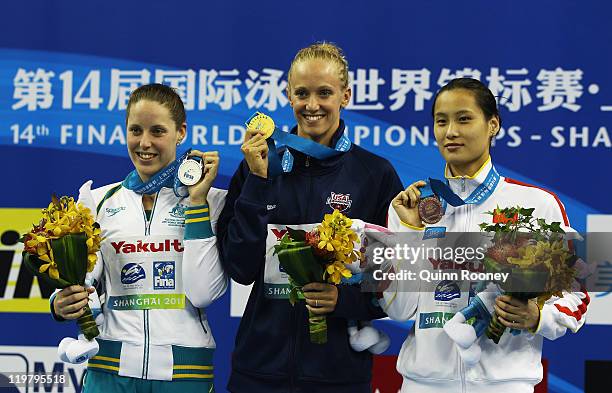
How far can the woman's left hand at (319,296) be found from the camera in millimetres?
2773

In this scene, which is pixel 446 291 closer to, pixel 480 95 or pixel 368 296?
pixel 368 296

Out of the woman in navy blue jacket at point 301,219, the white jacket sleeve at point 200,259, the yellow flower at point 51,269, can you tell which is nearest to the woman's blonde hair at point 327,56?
the woman in navy blue jacket at point 301,219

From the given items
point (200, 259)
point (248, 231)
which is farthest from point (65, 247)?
point (248, 231)

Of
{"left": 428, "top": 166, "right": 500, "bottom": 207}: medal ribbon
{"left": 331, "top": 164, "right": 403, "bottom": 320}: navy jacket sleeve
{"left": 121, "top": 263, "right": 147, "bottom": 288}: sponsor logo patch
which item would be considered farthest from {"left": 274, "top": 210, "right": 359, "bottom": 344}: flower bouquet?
{"left": 121, "top": 263, "right": 147, "bottom": 288}: sponsor logo patch

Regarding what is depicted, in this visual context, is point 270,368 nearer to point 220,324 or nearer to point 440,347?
point 440,347

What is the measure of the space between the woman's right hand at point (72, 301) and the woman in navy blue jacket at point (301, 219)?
47 cm

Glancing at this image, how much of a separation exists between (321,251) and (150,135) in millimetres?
820

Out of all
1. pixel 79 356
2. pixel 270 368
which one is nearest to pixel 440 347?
pixel 270 368

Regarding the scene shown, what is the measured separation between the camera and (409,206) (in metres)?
2.89

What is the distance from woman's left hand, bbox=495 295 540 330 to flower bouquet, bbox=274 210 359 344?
46cm

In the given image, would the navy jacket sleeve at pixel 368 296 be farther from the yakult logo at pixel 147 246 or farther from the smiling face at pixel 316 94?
the yakult logo at pixel 147 246

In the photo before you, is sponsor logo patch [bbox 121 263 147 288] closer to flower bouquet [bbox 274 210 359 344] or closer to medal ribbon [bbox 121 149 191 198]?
medal ribbon [bbox 121 149 191 198]

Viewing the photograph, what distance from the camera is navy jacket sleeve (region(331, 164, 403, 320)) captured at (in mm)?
2879

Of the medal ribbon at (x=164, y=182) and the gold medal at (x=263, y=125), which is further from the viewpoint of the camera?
the medal ribbon at (x=164, y=182)
